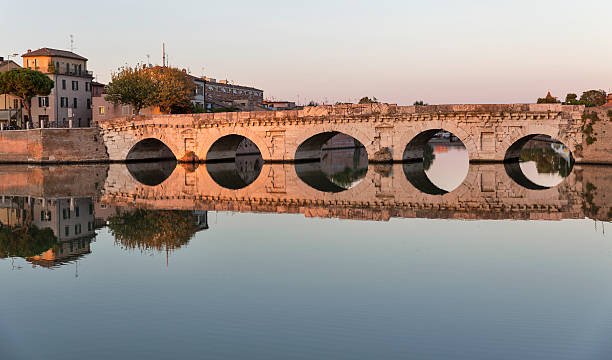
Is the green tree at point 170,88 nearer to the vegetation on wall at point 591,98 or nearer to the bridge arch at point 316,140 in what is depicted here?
the bridge arch at point 316,140

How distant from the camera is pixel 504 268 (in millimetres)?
11953

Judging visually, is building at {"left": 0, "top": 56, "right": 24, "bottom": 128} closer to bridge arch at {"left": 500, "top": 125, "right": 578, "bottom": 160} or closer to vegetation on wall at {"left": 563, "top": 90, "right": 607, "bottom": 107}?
bridge arch at {"left": 500, "top": 125, "right": 578, "bottom": 160}

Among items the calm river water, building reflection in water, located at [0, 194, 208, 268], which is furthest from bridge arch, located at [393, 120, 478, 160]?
A: building reflection in water, located at [0, 194, 208, 268]

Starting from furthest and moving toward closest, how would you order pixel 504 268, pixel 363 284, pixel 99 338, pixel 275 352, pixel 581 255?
pixel 581 255, pixel 504 268, pixel 363 284, pixel 99 338, pixel 275 352

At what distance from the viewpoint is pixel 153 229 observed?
17.7 metres

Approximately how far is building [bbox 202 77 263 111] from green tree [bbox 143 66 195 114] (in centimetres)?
1722

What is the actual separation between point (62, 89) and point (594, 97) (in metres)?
76.5

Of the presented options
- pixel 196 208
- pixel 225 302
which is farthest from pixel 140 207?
pixel 225 302

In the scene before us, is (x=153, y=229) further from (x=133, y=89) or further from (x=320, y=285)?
(x=133, y=89)

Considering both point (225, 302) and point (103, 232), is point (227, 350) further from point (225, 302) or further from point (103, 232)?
point (103, 232)

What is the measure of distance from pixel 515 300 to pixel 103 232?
12.0 m

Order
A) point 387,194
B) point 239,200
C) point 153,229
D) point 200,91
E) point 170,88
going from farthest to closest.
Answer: point 200,91
point 170,88
point 387,194
point 239,200
point 153,229

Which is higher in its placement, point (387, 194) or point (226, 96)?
point (226, 96)

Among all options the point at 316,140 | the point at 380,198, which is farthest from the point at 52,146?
the point at 380,198
